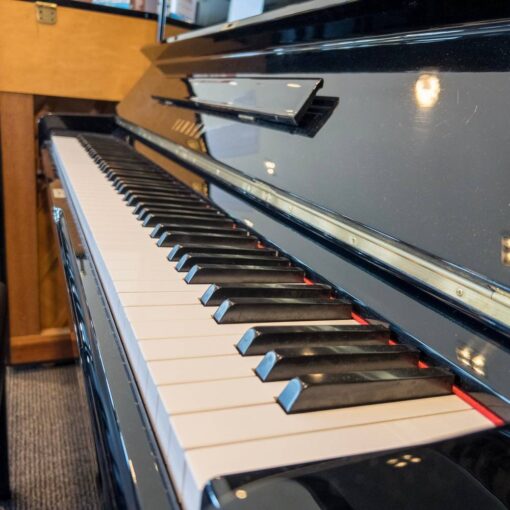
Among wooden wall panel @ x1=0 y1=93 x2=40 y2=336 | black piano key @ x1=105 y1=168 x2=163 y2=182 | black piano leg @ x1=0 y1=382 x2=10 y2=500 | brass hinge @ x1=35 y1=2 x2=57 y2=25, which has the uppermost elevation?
brass hinge @ x1=35 y1=2 x2=57 y2=25

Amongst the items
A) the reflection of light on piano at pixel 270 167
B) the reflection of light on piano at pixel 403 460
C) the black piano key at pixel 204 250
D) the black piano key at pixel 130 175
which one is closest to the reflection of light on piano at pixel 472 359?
the reflection of light on piano at pixel 403 460

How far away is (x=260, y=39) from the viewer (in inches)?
39.6


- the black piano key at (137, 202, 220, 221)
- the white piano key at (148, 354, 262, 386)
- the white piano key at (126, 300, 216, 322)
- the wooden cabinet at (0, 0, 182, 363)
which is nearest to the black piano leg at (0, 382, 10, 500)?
the wooden cabinet at (0, 0, 182, 363)

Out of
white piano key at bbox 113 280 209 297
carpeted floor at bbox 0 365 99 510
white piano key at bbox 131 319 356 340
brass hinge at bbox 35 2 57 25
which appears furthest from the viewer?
brass hinge at bbox 35 2 57 25

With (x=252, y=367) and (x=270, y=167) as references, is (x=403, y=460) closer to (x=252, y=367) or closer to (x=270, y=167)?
(x=252, y=367)

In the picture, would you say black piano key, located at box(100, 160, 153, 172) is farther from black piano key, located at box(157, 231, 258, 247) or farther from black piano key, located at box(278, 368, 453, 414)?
black piano key, located at box(278, 368, 453, 414)

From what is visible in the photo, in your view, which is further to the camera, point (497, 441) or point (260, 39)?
point (260, 39)

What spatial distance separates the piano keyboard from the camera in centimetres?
38

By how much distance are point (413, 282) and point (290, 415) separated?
8.4 inches


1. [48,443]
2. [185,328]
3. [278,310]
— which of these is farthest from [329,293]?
[48,443]

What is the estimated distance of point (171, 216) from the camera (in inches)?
37.6

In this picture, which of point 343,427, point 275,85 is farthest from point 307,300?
point 275,85

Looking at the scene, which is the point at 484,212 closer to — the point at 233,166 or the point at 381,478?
the point at 381,478

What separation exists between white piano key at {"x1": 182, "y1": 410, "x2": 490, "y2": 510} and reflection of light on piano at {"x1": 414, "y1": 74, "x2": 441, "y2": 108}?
0.34m
